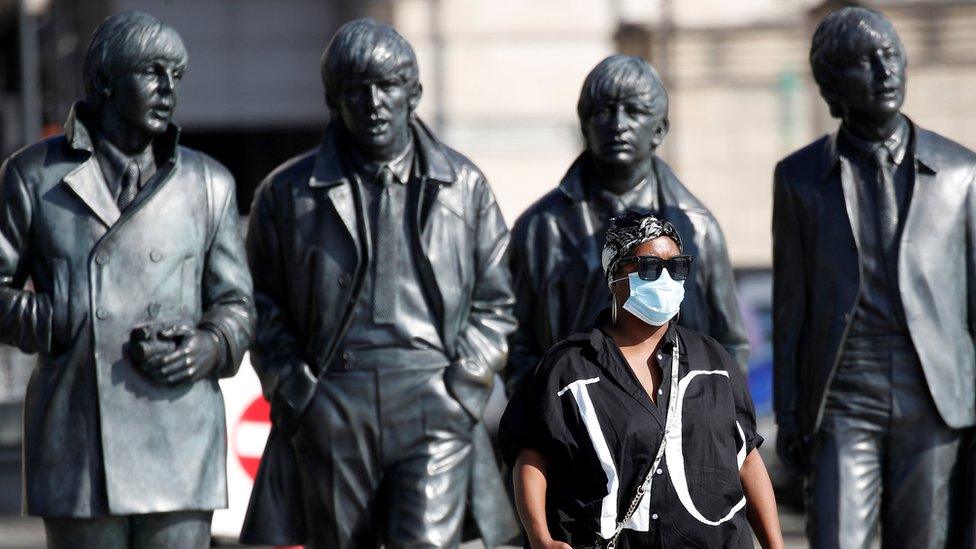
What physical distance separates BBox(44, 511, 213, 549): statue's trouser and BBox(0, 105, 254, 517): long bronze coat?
66mm

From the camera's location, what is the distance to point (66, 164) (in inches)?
293

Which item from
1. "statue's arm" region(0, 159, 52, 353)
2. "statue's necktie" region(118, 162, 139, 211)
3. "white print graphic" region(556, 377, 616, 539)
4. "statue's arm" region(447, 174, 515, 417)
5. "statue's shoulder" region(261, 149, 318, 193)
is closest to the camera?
"white print graphic" region(556, 377, 616, 539)

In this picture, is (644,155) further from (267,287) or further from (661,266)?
(661,266)

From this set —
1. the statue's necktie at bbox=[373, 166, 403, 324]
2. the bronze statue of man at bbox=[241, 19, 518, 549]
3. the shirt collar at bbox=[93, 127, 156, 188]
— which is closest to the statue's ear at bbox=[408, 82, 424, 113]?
the bronze statue of man at bbox=[241, 19, 518, 549]

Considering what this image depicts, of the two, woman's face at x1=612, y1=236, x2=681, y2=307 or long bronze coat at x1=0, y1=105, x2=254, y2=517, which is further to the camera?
long bronze coat at x1=0, y1=105, x2=254, y2=517

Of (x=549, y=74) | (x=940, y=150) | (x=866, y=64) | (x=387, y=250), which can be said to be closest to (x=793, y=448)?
(x=940, y=150)

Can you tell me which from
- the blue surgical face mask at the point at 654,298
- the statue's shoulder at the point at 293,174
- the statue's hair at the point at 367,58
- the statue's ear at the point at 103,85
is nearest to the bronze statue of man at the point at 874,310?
the statue's hair at the point at 367,58

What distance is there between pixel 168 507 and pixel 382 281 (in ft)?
4.07

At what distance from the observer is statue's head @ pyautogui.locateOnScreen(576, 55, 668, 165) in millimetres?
8594

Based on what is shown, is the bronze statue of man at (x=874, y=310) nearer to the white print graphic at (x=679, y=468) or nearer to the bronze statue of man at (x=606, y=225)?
the bronze statue of man at (x=606, y=225)

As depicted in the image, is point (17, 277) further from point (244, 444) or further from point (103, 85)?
point (244, 444)

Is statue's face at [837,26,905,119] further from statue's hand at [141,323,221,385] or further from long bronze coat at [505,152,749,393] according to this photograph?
statue's hand at [141,323,221,385]

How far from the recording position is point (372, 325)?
812 centimetres

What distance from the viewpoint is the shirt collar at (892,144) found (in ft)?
27.7
